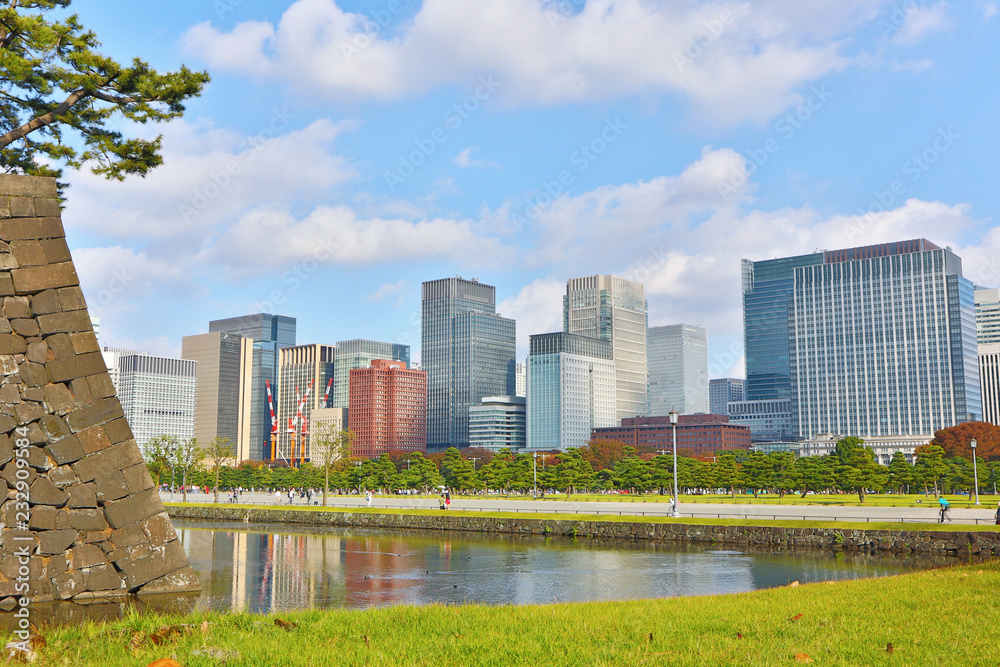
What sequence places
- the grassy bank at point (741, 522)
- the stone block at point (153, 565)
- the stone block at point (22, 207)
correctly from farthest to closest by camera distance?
1. the grassy bank at point (741, 522)
2. the stone block at point (22, 207)
3. the stone block at point (153, 565)

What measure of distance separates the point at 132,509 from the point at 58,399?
304 cm

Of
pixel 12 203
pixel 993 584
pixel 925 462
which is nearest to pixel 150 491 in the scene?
pixel 12 203

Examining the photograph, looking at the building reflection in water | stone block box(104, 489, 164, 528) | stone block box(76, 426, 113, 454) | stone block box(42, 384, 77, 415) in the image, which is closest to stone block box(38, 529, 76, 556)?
stone block box(104, 489, 164, 528)

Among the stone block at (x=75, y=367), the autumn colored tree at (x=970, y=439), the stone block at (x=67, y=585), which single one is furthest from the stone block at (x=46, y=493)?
the autumn colored tree at (x=970, y=439)

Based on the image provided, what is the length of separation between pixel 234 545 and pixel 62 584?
28321 millimetres

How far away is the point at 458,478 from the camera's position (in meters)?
103

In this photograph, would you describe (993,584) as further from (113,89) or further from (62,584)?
(113,89)

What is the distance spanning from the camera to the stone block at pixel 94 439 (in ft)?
61.3

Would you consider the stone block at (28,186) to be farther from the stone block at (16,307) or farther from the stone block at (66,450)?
the stone block at (66,450)

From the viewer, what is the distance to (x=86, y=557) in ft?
59.8

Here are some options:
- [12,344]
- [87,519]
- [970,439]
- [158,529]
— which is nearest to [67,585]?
[87,519]

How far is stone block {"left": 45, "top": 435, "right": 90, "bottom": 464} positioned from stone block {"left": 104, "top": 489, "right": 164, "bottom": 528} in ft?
3.77

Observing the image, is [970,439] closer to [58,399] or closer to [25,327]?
[58,399]

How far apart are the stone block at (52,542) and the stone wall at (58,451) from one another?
22mm
